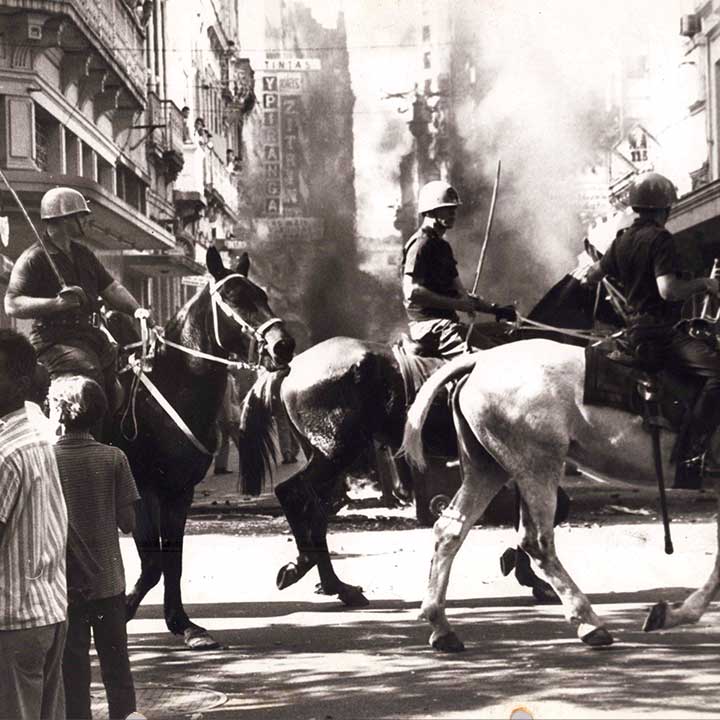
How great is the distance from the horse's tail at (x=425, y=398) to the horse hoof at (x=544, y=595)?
1.30 m

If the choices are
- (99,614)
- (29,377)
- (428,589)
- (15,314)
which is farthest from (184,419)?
(29,377)

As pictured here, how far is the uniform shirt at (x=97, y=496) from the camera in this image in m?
5.44

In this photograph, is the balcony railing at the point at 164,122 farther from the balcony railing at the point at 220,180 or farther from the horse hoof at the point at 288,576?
the horse hoof at the point at 288,576

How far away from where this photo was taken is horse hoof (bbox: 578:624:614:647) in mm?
6844

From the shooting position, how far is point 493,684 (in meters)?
6.25

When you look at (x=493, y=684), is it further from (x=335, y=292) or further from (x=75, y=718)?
(x=335, y=292)

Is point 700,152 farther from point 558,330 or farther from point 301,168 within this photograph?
point 301,168

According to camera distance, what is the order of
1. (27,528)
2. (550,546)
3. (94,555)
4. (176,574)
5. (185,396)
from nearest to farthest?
(27,528) → (94,555) → (550,546) → (176,574) → (185,396)

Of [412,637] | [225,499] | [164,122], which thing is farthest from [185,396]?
[225,499]

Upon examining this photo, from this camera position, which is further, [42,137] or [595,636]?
[42,137]

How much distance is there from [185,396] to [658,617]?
9.31 feet

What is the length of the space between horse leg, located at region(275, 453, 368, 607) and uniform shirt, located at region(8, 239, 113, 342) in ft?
5.26

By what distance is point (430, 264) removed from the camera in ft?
28.2

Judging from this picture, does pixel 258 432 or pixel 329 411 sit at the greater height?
pixel 329 411
